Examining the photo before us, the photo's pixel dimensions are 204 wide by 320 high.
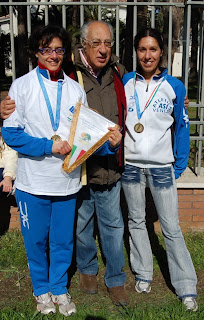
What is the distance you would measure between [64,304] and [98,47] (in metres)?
2.00

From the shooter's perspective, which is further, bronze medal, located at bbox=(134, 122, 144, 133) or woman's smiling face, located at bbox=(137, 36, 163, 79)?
bronze medal, located at bbox=(134, 122, 144, 133)

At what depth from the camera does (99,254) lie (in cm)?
445

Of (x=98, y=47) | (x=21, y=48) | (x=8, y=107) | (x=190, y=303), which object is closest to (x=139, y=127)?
(x=98, y=47)

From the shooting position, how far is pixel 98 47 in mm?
3105

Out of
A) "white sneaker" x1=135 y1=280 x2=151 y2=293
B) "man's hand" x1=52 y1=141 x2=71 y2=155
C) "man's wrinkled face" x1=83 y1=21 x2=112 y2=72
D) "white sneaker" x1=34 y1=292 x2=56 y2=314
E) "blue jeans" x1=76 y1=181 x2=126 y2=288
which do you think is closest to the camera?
"man's hand" x1=52 y1=141 x2=71 y2=155

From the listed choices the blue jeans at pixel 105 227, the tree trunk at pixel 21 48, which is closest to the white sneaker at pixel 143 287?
the blue jeans at pixel 105 227

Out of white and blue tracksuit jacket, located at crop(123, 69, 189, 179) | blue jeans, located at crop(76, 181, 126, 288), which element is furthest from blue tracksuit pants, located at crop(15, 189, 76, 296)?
white and blue tracksuit jacket, located at crop(123, 69, 189, 179)

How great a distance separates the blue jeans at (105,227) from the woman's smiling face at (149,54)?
96cm

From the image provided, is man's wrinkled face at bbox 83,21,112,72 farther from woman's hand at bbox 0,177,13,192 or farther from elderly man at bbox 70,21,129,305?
woman's hand at bbox 0,177,13,192

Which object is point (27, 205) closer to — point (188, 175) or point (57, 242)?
point (57, 242)

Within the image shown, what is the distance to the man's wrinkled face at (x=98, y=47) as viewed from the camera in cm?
310

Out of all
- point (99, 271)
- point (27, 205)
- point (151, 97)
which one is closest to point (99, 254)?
point (99, 271)

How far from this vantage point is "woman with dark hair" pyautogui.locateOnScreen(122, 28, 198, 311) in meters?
3.32

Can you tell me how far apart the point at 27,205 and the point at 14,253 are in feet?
4.69
